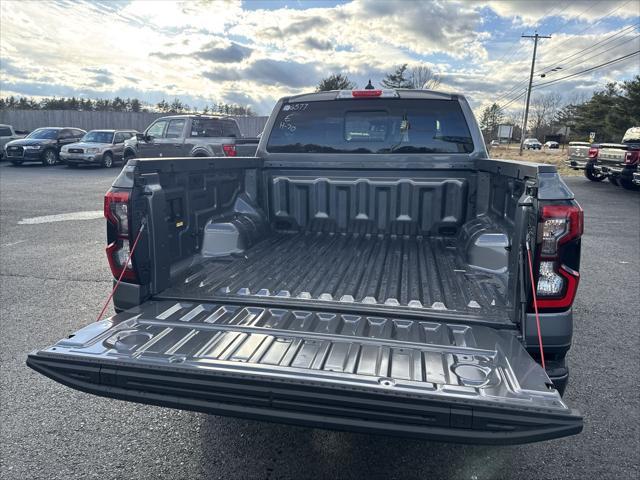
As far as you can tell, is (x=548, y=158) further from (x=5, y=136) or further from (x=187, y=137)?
(x=5, y=136)

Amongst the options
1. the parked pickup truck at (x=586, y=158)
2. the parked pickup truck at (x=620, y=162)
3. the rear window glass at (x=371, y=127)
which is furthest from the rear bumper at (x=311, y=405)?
the parked pickup truck at (x=586, y=158)

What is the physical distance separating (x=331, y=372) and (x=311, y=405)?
16cm

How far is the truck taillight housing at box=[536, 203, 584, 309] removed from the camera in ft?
7.61

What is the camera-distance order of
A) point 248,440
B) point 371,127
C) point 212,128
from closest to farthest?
point 248,440, point 371,127, point 212,128

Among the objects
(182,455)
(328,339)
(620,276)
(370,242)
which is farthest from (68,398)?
(620,276)

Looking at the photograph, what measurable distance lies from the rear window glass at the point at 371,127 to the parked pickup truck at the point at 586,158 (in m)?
18.0

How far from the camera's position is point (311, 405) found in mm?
1955

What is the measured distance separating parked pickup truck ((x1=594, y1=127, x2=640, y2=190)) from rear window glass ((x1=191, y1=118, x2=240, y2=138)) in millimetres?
13979

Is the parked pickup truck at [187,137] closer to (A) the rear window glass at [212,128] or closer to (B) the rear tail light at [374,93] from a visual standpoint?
(A) the rear window glass at [212,128]

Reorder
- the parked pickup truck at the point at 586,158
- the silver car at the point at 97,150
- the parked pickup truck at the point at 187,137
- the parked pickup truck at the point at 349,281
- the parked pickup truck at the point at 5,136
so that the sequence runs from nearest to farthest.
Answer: the parked pickup truck at the point at 349,281
the parked pickup truck at the point at 187,137
the parked pickup truck at the point at 586,158
the silver car at the point at 97,150
the parked pickup truck at the point at 5,136

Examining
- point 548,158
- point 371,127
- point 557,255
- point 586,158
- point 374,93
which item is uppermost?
point 374,93

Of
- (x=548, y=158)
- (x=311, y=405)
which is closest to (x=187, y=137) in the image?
(x=311, y=405)

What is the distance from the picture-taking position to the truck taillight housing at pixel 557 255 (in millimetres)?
2320

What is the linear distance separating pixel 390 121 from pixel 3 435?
3773 millimetres
